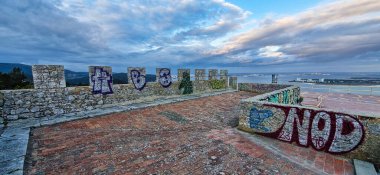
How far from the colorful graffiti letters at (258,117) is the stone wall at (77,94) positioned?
18.1ft

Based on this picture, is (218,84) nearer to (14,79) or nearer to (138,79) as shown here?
(138,79)

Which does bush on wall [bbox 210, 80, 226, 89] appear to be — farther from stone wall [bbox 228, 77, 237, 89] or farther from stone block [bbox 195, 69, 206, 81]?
stone block [bbox 195, 69, 206, 81]

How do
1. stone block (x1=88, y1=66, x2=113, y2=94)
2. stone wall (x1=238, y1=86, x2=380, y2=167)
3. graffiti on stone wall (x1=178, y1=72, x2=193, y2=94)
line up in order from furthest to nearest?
1. graffiti on stone wall (x1=178, y1=72, x2=193, y2=94)
2. stone block (x1=88, y1=66, x2=113, y2=94)
3. stone wall (x1=238, y1=86, x2=380, y2=167)

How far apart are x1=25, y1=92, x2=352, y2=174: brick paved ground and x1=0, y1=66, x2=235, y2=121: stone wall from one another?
1390 mm

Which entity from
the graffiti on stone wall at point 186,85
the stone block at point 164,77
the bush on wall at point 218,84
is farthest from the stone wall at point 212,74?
the stone block at point 164,77

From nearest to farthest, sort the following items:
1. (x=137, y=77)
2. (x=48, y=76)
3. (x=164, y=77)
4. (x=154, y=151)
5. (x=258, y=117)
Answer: (x=154, y=151), (x=258, y=117), (x=48, y=76), (x=137, y=77), (x=164, y=77)

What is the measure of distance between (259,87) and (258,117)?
891cm

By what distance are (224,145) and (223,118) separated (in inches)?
92.4

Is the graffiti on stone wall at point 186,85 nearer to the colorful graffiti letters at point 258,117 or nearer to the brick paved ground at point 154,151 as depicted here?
the brick paved ground at point 154,151

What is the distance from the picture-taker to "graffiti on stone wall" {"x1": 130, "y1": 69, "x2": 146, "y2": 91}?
816 cm

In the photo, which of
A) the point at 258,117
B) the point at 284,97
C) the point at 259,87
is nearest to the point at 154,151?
the point at 258,117

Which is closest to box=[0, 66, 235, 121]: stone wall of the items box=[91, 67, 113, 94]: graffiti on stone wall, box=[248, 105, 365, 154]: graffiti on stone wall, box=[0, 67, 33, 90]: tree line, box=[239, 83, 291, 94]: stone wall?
box=[91, 67, 113, 94]: graffiti on stone wall

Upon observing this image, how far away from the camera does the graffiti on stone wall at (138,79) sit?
321 inches

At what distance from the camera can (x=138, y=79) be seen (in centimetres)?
839
